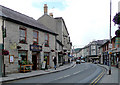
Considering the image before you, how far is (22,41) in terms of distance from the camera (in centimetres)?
2069

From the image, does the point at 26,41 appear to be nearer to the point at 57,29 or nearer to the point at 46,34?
the point at 46,34

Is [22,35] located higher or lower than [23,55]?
higher

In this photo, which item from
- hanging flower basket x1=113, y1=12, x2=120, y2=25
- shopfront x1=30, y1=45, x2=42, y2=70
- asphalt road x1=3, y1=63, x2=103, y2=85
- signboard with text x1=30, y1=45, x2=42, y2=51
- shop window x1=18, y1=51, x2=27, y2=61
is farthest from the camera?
shopfront x1=30, y1=45, x2=42, y2=70

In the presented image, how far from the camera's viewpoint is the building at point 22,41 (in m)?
18.0

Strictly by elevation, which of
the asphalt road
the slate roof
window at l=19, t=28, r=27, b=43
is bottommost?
the asphalt road

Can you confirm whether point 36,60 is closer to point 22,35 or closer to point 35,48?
point 35,48

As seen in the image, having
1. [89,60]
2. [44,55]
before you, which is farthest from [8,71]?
[89,60]

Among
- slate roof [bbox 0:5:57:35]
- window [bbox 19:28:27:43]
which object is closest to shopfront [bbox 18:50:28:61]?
window [bbox 19:28:27:43]

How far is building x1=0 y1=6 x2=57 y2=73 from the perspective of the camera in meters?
18.0

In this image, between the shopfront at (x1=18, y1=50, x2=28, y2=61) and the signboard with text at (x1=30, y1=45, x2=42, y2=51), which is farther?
the signboard with text at (x1=30, y1=45, x2=42, y2=51)

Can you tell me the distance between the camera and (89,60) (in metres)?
103

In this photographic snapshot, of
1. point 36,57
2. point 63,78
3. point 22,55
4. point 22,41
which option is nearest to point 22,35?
point 22,41

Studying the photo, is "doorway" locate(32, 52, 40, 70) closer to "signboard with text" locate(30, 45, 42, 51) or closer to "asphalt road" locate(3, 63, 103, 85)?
"signboard with text" locate(30, 45, 42, 51)

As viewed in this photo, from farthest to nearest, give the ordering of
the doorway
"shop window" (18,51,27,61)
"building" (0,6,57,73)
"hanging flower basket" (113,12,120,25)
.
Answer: the doorway → "hanging flower basket" (113,12,120,25) → "shop window" (18,51,27,61) → "building" (0,6,57,73)
